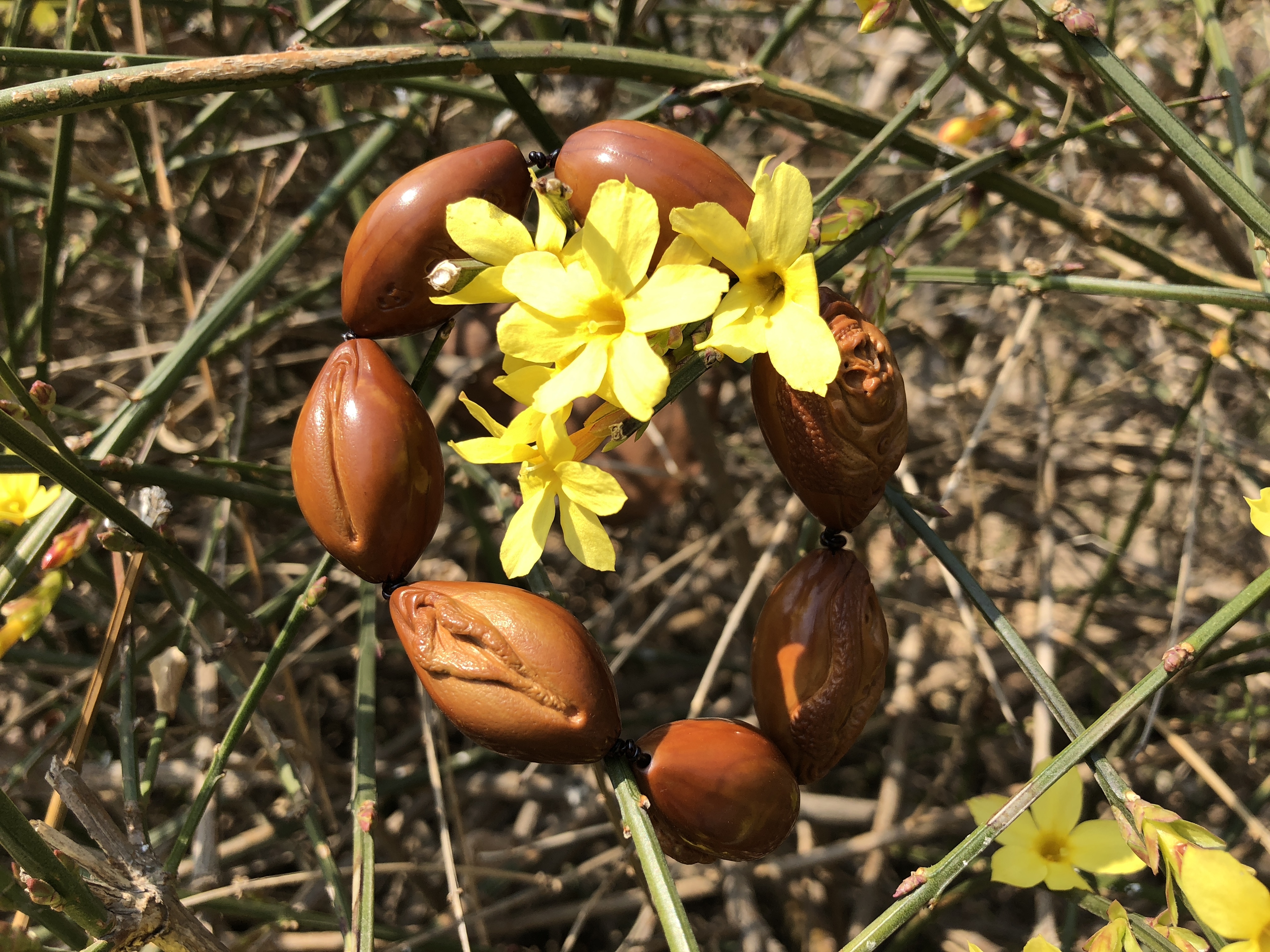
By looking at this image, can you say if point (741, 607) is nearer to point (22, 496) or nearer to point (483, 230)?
point (483, 230)

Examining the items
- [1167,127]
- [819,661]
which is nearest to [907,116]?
[1167,127]

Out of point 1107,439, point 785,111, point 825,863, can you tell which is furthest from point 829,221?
point 1107,439

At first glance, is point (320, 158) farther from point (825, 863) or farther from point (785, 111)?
point (825, 863)

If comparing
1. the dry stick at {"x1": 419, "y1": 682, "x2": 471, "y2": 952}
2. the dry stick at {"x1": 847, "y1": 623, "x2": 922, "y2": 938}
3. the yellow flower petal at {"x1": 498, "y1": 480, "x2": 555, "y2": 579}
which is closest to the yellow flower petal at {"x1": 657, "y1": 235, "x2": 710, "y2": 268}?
the yellow flower petal at {"x1": 498, "y1": 480, "x2": 555, "y2": 579}

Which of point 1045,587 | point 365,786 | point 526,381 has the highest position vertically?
point 526,381

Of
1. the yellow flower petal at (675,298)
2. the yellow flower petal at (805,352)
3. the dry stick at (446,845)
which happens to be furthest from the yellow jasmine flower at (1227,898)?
the dry stick at (446,845)

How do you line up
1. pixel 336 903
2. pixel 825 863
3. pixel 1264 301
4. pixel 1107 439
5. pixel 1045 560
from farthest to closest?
pixel 1107 439
pixel 1045 560
pixel 825 863
pixel 336 903
pixel 1264 301

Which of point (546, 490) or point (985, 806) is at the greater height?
point (546, 490)
